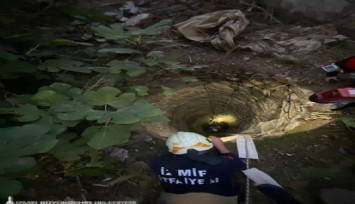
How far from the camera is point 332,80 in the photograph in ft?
11.5

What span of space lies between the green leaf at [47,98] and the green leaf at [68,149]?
0.30m

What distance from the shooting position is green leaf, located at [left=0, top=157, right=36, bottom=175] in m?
1.27

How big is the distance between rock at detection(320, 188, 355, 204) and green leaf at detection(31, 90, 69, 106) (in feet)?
6.06

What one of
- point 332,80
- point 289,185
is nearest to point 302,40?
point 332,80

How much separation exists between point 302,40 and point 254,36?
0.62 m

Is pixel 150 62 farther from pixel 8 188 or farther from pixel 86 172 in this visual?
pixel 8 188

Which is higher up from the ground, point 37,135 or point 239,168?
point 37,135

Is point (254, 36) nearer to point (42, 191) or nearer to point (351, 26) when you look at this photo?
point (351, 26)

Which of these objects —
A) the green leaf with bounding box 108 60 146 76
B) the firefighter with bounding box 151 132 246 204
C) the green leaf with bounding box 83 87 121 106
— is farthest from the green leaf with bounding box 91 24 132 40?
the firefighter with bounding box 151 132 246 204

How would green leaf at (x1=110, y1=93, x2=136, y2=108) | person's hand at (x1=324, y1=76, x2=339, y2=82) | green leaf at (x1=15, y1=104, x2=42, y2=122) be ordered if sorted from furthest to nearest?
person's hand at (x1=324, y1=76, x2=339, y2=82)
green leaf at (x1=110, y1=93, x2=136, y2=108)
green leaf at (x1=15, y1=104, x2=42, y2=122)

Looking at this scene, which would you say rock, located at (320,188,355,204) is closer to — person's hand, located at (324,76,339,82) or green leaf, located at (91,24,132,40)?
person's hand, located at (324,76,339,82)

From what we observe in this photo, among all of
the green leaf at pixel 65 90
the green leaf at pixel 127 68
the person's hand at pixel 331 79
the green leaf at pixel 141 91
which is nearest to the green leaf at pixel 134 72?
the green leaf at pixel 127 68

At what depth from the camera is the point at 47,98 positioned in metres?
2.26

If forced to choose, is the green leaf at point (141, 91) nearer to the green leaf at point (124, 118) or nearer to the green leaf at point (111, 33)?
the green leaf at point (111, 33)
